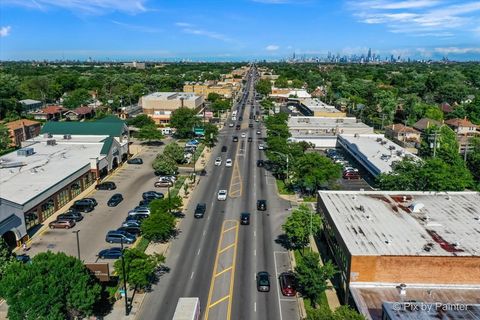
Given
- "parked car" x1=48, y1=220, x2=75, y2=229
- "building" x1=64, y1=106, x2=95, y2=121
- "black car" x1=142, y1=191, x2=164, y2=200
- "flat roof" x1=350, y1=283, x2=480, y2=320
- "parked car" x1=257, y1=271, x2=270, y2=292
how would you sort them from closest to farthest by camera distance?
"flat roof" x1=350, y1=283, x2=480, y2=320 → "parked car" x1=257, y1=271, x2=270, y2=292 → "parked car" x1=48, y1=220, x2=75, y2=229 → "black car" x1=142, y1=191, x2=164, y2=200 → "building" x1=64, y1=106, x2=95, y2=121

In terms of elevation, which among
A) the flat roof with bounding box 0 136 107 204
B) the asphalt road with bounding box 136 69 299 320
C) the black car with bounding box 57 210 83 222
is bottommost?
the asphalt road with bounding box 136 69 299 320

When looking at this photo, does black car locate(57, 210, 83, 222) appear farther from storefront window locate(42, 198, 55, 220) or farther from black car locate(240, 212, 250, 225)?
black car locate(240, 212, 250, 225)

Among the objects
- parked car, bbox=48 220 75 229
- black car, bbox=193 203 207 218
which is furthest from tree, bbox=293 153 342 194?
parked car, bbox=48 220 75 229

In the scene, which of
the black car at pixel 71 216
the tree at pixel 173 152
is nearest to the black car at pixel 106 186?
the tree at pixel 173 152

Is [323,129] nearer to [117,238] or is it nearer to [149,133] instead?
[149,133]

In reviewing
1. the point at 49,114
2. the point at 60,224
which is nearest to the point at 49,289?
the point at 60,224
